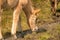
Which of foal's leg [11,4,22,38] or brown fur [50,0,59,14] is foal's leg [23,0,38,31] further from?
brown fur [50,0,59,14]

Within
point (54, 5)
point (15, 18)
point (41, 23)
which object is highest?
point (54, 5)

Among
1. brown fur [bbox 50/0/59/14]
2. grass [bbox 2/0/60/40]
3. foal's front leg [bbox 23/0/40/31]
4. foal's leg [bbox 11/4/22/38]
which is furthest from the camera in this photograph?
brown fur [bbox 50/0/59/14]

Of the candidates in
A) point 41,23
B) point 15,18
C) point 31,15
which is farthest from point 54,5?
point 15,18

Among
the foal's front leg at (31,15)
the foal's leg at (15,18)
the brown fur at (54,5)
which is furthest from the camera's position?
the brown fur at (54,5)

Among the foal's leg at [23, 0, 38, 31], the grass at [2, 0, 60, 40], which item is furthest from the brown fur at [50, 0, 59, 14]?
the foal's leg at [23, 0, 38, 31]

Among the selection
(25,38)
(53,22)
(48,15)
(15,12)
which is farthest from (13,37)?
(48,15)

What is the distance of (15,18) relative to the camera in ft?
26.0

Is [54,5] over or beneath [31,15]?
over

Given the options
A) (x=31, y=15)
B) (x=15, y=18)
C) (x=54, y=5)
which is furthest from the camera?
(x=54, y=5)

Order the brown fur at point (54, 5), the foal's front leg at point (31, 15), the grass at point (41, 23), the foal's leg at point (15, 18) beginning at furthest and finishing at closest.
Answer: the brown fur at point (54, 5) < the foal's front leg at point (31, 15) < the grass at point (41, 23) < the foal's leg at point (15, 18)

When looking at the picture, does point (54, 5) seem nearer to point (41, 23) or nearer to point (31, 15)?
point (41, 23)

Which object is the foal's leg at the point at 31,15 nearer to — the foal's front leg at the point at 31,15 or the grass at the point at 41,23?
the foal's front leg at the point at 31,15

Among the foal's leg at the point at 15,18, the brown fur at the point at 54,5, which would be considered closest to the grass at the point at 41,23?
the brown fur at the point at 54,5

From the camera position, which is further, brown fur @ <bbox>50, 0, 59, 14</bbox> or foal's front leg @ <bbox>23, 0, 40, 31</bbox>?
brown fur @ <bbox>50, 0, 59, 14</bbox>
